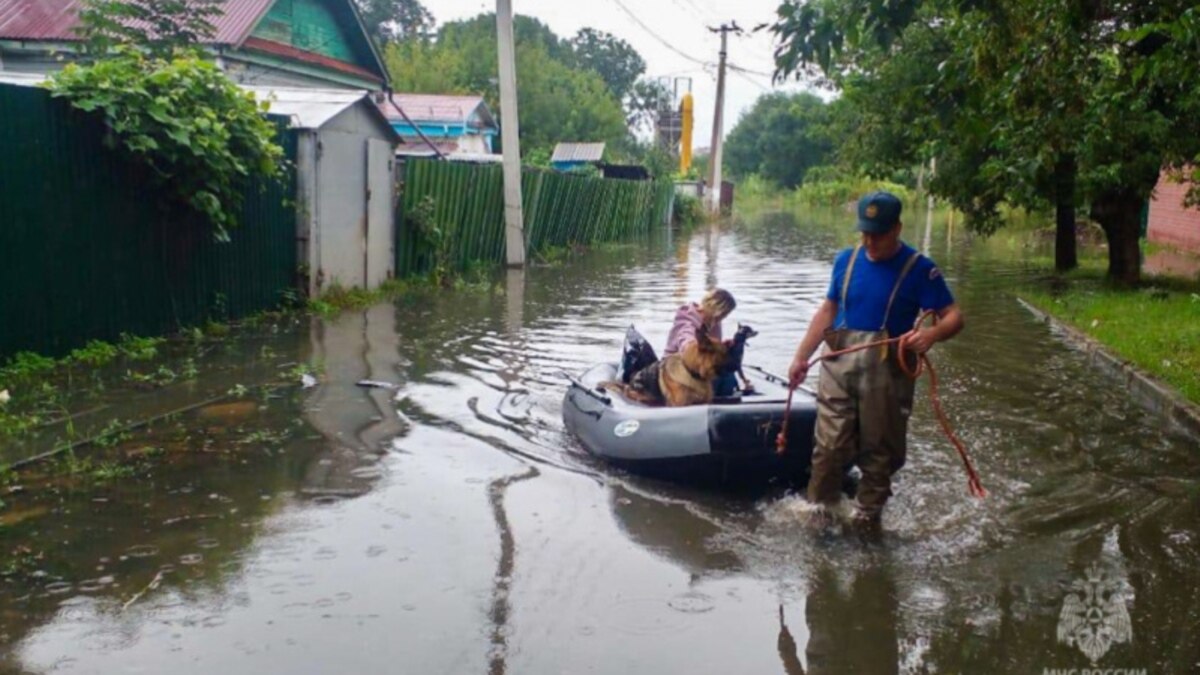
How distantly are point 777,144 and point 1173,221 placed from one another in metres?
65.9

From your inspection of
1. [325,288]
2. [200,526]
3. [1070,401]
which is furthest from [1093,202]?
[200,526]

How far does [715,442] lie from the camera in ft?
23.1

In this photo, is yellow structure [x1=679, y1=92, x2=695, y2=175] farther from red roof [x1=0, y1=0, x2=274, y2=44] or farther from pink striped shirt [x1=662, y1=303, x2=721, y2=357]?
pink striped shirt [x1=662, y1=303, x2=721, y2=357]

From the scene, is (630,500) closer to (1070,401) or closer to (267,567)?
(267,567)

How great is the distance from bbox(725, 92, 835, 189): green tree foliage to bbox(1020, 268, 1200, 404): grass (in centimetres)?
7052

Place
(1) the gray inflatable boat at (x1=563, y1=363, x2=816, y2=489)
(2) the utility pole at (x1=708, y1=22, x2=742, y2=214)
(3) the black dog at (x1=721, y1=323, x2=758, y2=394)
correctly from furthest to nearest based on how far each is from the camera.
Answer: (2) the utility pole at (x1=708, y1=22, x2=742, y2=214) → (3) the black dog at (x1=721, y1=323, x2=758, y2=394) → (1) the gray inflatable boat at (x1=563, y1=363, x2=816, y2=489)

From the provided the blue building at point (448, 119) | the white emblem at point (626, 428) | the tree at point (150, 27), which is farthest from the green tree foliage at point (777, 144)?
the white emblem at point (626, 428)

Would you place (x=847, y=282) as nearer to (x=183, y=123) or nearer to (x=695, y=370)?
(x=695, y=370)

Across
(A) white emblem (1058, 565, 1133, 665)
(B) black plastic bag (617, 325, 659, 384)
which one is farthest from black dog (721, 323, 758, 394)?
(A) white emblem (1058, 565, 1133, 665)

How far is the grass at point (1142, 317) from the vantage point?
1058 cm

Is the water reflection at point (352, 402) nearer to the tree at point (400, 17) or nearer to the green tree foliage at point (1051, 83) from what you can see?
the green tree foliage at point (1051, 83)

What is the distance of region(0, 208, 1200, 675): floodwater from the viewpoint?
480 cm

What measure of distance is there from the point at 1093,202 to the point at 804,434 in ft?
41.0

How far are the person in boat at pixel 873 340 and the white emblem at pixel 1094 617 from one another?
1.20m
